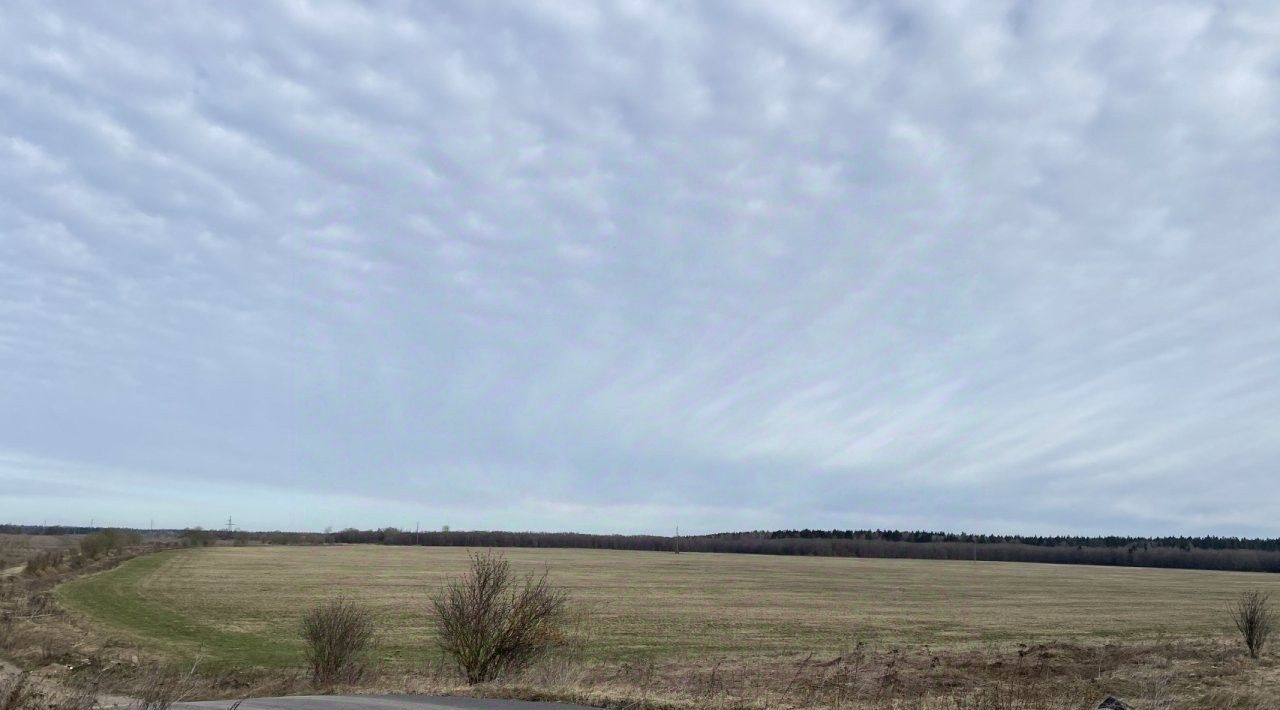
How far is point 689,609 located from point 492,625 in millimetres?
33333

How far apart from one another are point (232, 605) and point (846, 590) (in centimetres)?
4341

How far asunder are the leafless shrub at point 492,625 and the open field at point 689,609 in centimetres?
1087

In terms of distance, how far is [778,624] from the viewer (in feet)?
142

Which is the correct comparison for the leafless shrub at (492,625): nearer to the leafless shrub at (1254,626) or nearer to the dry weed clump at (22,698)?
the dry weed clump at (22,698)

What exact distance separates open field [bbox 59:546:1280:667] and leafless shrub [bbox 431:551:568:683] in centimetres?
1087

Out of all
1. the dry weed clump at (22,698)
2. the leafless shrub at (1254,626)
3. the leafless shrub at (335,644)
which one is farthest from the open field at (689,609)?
the dry weed clump at (22,698)

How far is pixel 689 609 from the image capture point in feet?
166

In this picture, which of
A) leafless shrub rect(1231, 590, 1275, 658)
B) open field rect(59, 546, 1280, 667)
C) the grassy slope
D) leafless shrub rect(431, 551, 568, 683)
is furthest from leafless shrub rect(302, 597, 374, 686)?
leafless shrub rect(1231, 590, 1275, 658)

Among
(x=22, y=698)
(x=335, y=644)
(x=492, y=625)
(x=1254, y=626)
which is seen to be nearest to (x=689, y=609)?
(x=1254, y=626)

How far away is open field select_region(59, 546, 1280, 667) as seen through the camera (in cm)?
3466

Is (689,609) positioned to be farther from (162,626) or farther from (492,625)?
(492,625)

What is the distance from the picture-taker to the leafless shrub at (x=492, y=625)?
1869cm

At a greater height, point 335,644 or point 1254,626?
point 1254,626

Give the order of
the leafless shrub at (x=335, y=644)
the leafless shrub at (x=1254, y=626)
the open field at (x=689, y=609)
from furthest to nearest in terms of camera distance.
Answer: the open field at (x=689, y=609) < the leafless shrub at (x=1254, y=626) < the leafless shrub at (x=335, y=644)
